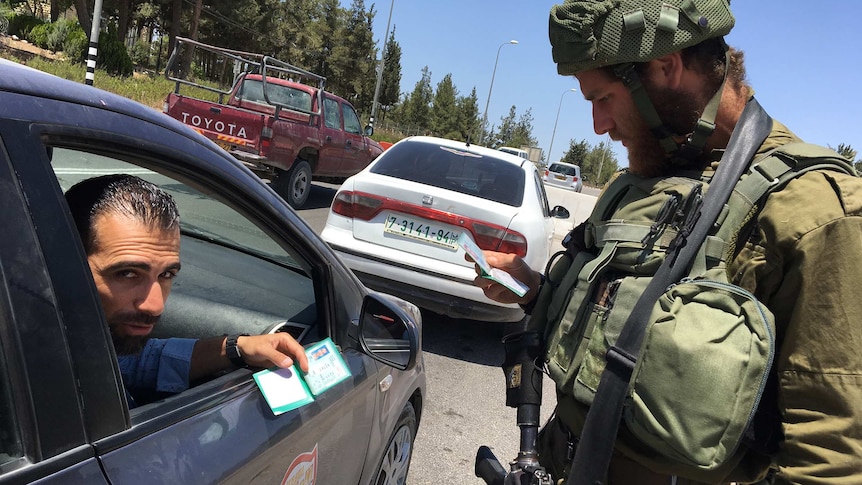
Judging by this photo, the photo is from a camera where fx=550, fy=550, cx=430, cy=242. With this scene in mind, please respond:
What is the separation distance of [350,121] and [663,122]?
400 inches

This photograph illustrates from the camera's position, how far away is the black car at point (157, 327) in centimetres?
84

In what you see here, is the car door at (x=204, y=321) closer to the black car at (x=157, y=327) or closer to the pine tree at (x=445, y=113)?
the black car at (x=157, y=327)

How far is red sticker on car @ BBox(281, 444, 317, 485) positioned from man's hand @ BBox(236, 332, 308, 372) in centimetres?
24

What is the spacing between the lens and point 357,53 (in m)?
48.2

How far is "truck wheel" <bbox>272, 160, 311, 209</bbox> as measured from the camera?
8.71m

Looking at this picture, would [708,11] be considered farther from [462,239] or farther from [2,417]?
[2,417]

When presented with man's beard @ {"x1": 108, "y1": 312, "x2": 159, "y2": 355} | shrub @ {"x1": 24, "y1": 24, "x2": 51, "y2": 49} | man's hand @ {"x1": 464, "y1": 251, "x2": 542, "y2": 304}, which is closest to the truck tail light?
man's hand @ {"x1": 464, "y1": 251, "x2": 542, "y2": 304}

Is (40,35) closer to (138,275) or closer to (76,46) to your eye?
(76,46)

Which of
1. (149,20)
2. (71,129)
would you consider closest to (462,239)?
(71,129)

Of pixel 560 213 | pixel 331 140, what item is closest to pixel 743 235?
pixel 560 213

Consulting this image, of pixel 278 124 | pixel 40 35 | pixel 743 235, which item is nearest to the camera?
pixel 743 235

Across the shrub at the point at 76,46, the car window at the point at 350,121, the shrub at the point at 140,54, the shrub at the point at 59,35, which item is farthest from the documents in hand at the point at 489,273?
the shrub at the point at 140,54

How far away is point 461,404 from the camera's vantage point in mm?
3811

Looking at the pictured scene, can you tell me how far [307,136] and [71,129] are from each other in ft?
26.9
